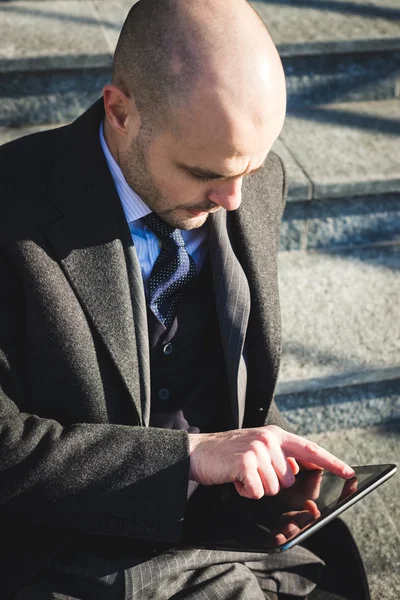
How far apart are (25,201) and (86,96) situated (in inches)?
47.7

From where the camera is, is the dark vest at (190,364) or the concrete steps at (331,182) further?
the concrete steps at (331,182)

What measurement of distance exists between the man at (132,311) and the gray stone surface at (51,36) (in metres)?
0.99

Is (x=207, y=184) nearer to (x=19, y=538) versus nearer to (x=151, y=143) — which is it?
(x=151, y=143)

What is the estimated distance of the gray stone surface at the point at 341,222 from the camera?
2.51m

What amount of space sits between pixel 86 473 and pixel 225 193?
0.59 metres

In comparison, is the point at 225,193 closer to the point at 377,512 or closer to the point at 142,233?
the point at 142,233

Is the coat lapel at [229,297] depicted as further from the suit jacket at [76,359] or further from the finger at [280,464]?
the finger at [280,464]

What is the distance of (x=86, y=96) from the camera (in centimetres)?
259

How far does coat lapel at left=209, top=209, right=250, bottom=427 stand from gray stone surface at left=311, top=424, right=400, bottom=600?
72 centimetres

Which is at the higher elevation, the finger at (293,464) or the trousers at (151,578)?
the finger at (293,464)

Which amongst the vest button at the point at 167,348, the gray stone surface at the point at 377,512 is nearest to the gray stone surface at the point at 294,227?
the gray stone surface at the point at 377,512

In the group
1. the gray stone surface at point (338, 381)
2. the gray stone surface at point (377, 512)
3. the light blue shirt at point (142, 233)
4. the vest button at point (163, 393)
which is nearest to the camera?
Result: the light blue shirt at point (142, 233)

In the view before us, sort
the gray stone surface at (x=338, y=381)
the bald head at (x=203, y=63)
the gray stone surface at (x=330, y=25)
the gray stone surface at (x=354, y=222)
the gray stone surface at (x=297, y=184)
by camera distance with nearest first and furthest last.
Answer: the bald head at (x=203, y=63) < the gray stone surface at (x=338, y=381) < the gray stone surface at (x=297, y=184) < the gray stone surface at (x=354, y=222) < the gray stone surface at (x=330, y=25)

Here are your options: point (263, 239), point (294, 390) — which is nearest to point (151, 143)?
point (263, 239)
